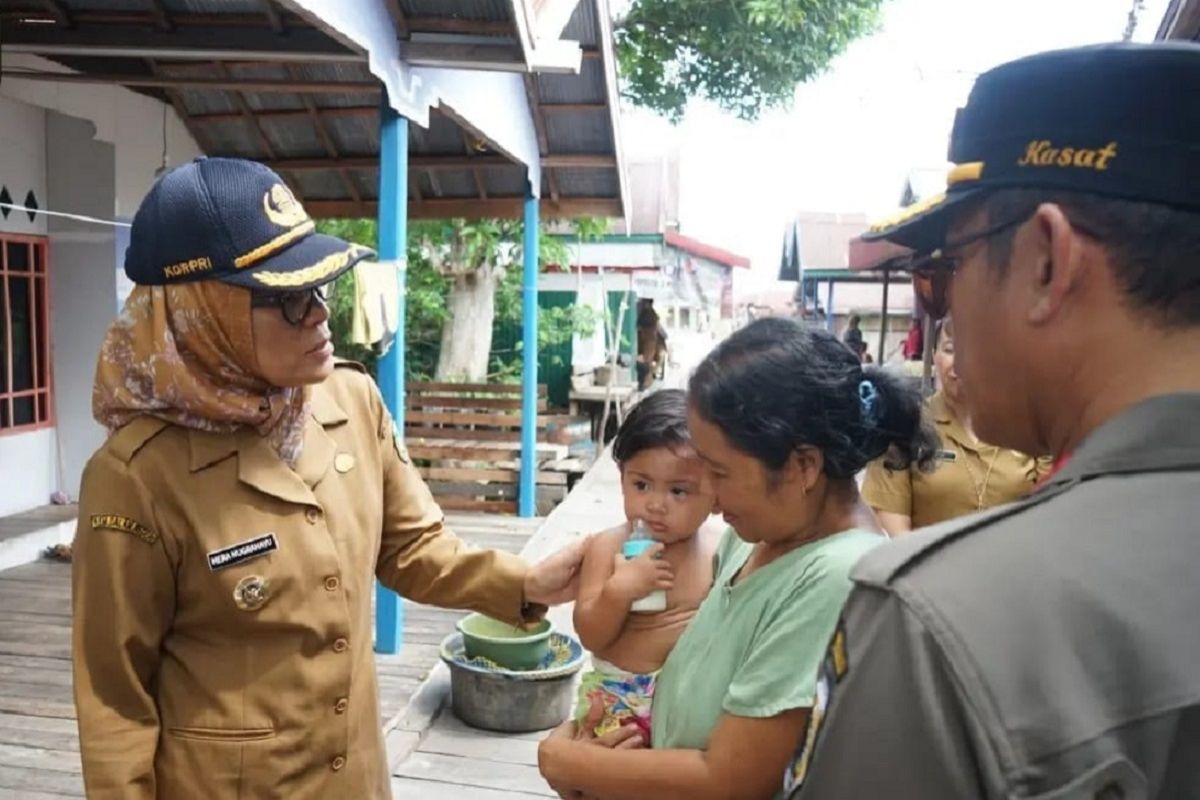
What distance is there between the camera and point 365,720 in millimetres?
1924

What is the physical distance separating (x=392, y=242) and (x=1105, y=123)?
430 cm

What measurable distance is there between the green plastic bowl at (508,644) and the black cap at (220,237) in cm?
250

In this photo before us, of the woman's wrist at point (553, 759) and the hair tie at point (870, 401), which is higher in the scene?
the hair tie at point (870, 401)

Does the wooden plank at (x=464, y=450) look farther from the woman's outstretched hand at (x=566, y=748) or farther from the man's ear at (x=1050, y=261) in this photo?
the man's ear at (x=1050, y=261)

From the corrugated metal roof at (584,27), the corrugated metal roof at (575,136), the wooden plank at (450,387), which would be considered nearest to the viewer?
the corrugated metal roof at (584,27)

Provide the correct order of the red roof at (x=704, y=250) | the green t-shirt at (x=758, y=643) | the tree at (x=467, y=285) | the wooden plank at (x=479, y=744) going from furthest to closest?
the red roof at (x=704, y=250) < the tree at (x=467, y=285) < the wooden plank at (x=479, y=744) < the green t-shirt at (x=758, y=643)

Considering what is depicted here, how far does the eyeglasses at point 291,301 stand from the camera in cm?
176

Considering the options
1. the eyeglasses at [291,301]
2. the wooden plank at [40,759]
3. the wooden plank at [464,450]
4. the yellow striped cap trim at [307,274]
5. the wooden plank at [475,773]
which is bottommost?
the wooden plank at [475,773]

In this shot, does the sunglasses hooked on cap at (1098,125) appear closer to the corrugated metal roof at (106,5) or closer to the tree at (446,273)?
the corrugated metal roof at (106,5)

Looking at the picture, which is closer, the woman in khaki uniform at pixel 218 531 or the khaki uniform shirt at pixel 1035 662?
the khaki uniform shirt at pixel 1035 662

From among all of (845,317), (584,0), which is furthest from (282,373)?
(845,317)

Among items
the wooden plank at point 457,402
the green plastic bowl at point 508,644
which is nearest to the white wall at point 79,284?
the wooden plank at point 457,402

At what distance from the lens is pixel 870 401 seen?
1.41 metres

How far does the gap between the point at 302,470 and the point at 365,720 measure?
523 millimetres
